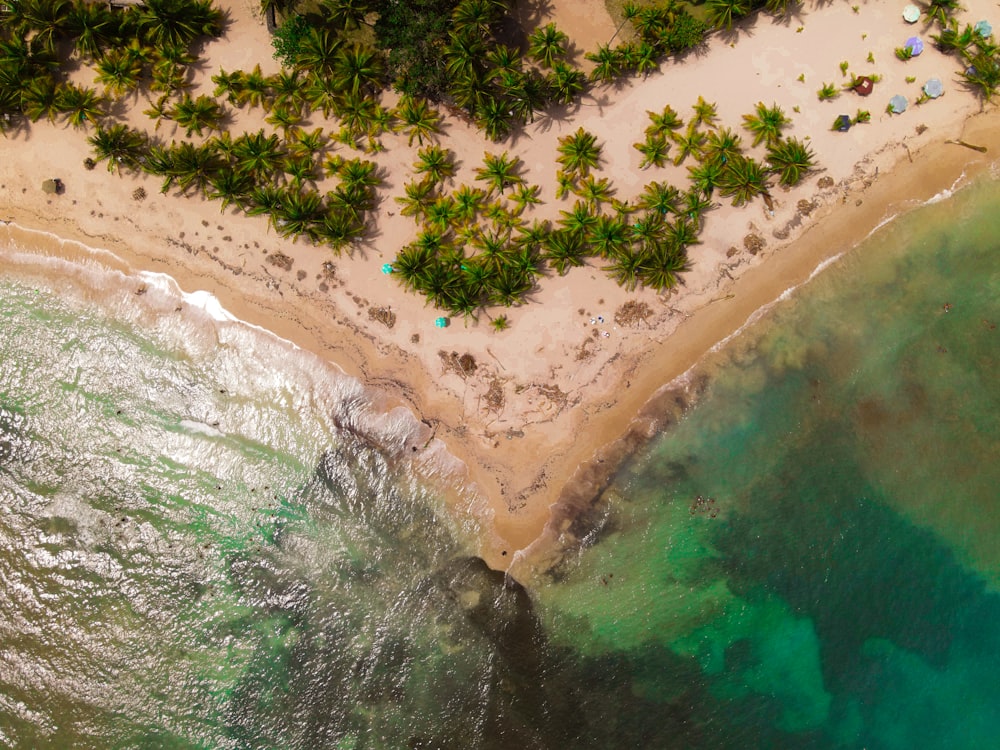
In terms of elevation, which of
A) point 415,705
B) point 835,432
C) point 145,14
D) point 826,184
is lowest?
point 415,705

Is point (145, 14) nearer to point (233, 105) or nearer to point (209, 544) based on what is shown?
point (233, 105)

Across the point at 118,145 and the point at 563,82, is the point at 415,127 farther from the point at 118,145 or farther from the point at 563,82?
the point at 118,145

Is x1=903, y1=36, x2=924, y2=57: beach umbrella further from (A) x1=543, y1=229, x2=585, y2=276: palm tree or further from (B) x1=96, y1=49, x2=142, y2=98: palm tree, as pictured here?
(B) x1=96, y1=49, x2=142, y2=98: palm tree

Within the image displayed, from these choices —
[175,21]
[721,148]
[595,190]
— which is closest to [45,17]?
[175,21]

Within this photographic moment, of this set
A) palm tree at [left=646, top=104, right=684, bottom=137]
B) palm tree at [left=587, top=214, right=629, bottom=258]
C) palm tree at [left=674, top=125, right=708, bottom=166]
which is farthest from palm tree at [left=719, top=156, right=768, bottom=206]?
palm tree at [left=587, top=214, right=629, bottom=258]

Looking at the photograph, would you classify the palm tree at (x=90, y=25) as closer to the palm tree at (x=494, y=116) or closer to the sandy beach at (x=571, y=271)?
the sandy beach at (x=571, y=271)

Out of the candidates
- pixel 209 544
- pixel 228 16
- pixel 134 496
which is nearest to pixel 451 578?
pixel 209 544
